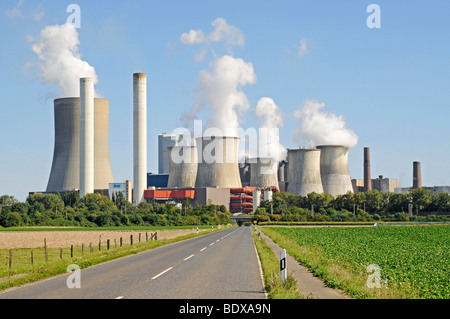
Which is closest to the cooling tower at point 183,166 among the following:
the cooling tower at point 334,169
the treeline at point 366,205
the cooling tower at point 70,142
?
the cooling tower at point 70,142

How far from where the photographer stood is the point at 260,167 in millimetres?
146875

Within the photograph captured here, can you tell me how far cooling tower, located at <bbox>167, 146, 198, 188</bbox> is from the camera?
130 m

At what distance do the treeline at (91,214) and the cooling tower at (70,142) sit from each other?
531 centimetres

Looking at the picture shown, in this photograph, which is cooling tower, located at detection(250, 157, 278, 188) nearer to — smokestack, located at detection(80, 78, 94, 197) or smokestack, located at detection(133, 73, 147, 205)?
smokestack, located at detection(133, 73, 147, 205)

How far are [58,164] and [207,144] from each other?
30.4m

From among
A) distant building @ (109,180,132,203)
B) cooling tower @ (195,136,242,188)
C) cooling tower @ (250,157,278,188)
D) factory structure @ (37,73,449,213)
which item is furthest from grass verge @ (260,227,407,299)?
cooling tower @ (250,157,278,188)

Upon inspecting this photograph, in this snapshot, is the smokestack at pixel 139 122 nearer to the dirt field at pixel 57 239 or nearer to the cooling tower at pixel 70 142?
the cooling tower at pixel 70 142

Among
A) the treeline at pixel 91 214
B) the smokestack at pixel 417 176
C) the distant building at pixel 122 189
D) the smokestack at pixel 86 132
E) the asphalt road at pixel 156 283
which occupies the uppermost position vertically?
the smokestack at pixel 86 132

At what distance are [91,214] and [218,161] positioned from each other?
31909mm

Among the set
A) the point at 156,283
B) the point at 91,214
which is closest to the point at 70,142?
the point at 91,214

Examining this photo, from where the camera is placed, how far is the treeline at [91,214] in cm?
9362

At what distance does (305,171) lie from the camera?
113562mm
